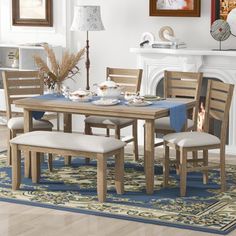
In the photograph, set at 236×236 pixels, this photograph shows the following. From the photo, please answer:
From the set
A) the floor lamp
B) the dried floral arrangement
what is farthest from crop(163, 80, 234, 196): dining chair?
the floor lamp

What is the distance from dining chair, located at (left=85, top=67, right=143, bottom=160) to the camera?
7301mm

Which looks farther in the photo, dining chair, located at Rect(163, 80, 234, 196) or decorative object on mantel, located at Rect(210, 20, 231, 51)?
decorative object on mantel, located at Rect(210, 20, 231, 51)

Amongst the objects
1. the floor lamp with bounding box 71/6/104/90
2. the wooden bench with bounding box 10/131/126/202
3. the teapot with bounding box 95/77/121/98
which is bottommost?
the wooden bench with bounding box 10/131/126/202

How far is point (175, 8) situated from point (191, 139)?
250 centimetres

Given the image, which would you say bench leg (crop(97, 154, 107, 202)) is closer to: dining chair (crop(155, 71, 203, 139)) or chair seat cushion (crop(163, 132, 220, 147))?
chair seat cushion (crop(163, 132, 220, 147))

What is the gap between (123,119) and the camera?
7.33 metres

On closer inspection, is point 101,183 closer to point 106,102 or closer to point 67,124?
point 106,102

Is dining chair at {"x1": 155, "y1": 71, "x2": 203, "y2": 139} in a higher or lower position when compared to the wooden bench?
higher

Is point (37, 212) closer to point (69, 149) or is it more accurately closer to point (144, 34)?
point (69, 149)

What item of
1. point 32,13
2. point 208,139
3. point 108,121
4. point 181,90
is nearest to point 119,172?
point 208,139

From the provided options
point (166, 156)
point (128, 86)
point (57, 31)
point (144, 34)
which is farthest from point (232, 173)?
point (57, 31)

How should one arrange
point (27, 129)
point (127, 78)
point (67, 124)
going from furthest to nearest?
point (127, 78) < point (67, 124) < point (27, 129)

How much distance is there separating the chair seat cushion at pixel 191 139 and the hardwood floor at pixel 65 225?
983 millimetres

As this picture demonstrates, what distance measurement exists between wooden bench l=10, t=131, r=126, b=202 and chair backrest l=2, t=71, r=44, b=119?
961 millimetres
